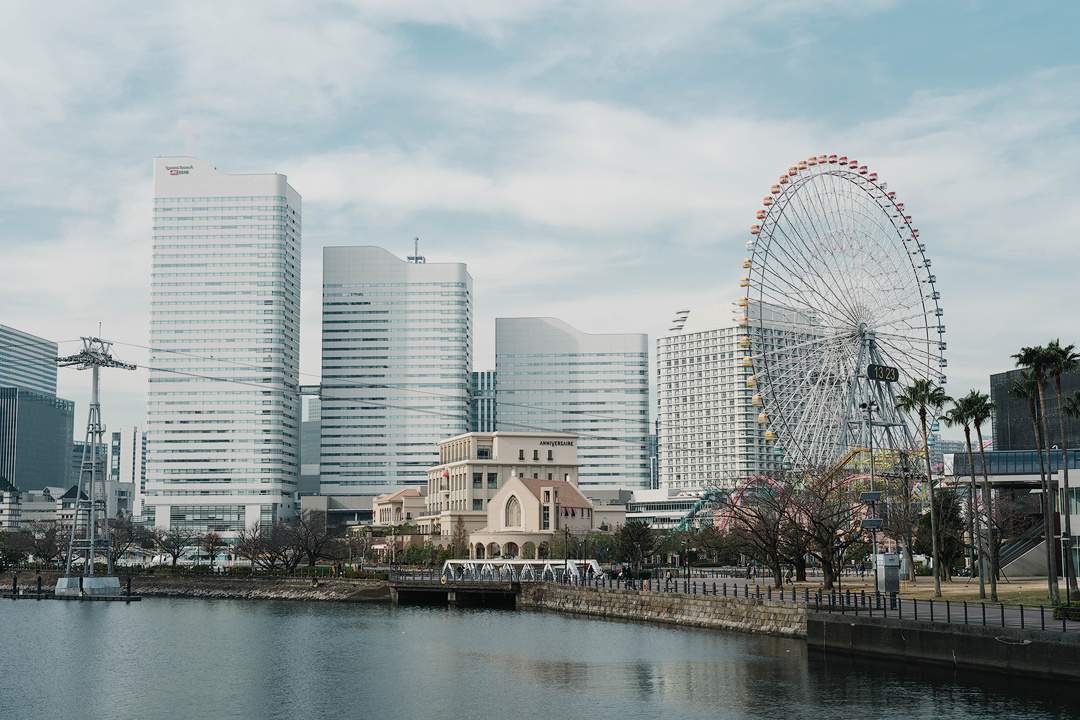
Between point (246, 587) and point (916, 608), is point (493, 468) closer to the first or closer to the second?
point (246, 587)

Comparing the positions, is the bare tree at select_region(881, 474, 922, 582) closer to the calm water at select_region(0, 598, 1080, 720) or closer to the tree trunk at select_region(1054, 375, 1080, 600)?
the tree trunk at select_region(1054, 375, 1080, 600)

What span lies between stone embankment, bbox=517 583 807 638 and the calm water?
56.3 inches

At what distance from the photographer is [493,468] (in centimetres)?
17350

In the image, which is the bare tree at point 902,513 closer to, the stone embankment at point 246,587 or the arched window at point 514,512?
the stone embankment at point 246,587

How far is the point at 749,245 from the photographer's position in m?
99.6

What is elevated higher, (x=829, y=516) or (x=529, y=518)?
(x=829, y=516)

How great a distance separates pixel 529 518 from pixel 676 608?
75.5m

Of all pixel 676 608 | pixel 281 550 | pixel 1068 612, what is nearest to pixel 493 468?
pixel 281 550

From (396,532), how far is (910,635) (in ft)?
456

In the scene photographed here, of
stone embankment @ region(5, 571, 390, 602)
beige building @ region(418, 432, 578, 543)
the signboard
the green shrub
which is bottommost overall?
stone embankment @ region(5, 571, 390, 602)

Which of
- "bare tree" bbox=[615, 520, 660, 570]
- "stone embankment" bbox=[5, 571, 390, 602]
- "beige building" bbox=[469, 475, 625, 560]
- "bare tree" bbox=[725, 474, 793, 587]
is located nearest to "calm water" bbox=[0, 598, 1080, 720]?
"bare tree" bbox=[725, 474, 793, 587]

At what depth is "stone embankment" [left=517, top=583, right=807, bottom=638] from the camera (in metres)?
67.9

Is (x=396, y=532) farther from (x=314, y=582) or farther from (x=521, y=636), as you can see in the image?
(x=521, y=636)

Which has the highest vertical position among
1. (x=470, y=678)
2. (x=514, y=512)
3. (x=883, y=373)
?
(x=883, y=373)
